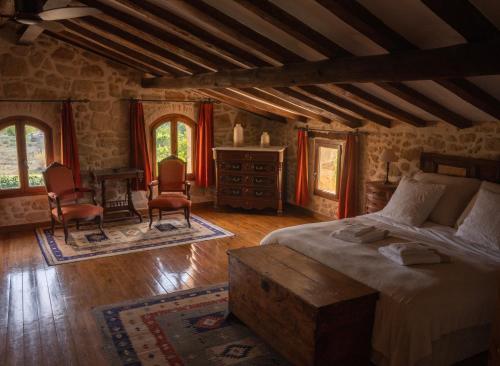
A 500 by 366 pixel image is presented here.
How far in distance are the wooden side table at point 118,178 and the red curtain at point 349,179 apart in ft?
10.2

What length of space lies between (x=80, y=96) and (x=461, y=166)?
5.43m

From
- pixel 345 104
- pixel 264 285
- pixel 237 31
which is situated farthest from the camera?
pixel 345 104

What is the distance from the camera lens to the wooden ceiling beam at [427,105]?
407 cm

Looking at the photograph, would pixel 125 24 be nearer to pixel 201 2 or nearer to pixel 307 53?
pixel 201 2

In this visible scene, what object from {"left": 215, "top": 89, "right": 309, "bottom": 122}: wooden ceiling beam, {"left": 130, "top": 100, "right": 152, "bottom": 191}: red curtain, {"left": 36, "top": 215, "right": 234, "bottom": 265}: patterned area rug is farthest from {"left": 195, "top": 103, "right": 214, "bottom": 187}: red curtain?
{"left": 36, "top": 215, "right": 234, "bottom": 265}: patterned area rug

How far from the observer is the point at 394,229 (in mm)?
4219

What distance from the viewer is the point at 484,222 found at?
3.77m

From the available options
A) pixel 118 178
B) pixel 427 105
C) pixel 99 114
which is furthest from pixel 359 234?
pixel 99 114

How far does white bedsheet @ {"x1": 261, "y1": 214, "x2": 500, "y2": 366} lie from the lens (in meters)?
2.68

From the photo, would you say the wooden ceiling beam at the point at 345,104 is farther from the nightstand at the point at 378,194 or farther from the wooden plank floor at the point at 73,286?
the wooden plank floor at the point at 73,286

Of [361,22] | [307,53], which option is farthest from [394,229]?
[361,22]

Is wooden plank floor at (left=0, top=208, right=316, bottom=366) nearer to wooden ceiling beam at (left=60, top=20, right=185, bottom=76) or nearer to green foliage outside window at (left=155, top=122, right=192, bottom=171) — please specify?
green foliage outside window at (left=155, top=122, right=192, bottom=171)

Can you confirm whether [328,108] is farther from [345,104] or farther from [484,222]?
[484,222]

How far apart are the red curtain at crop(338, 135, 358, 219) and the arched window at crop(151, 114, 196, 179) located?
9.51 feet
